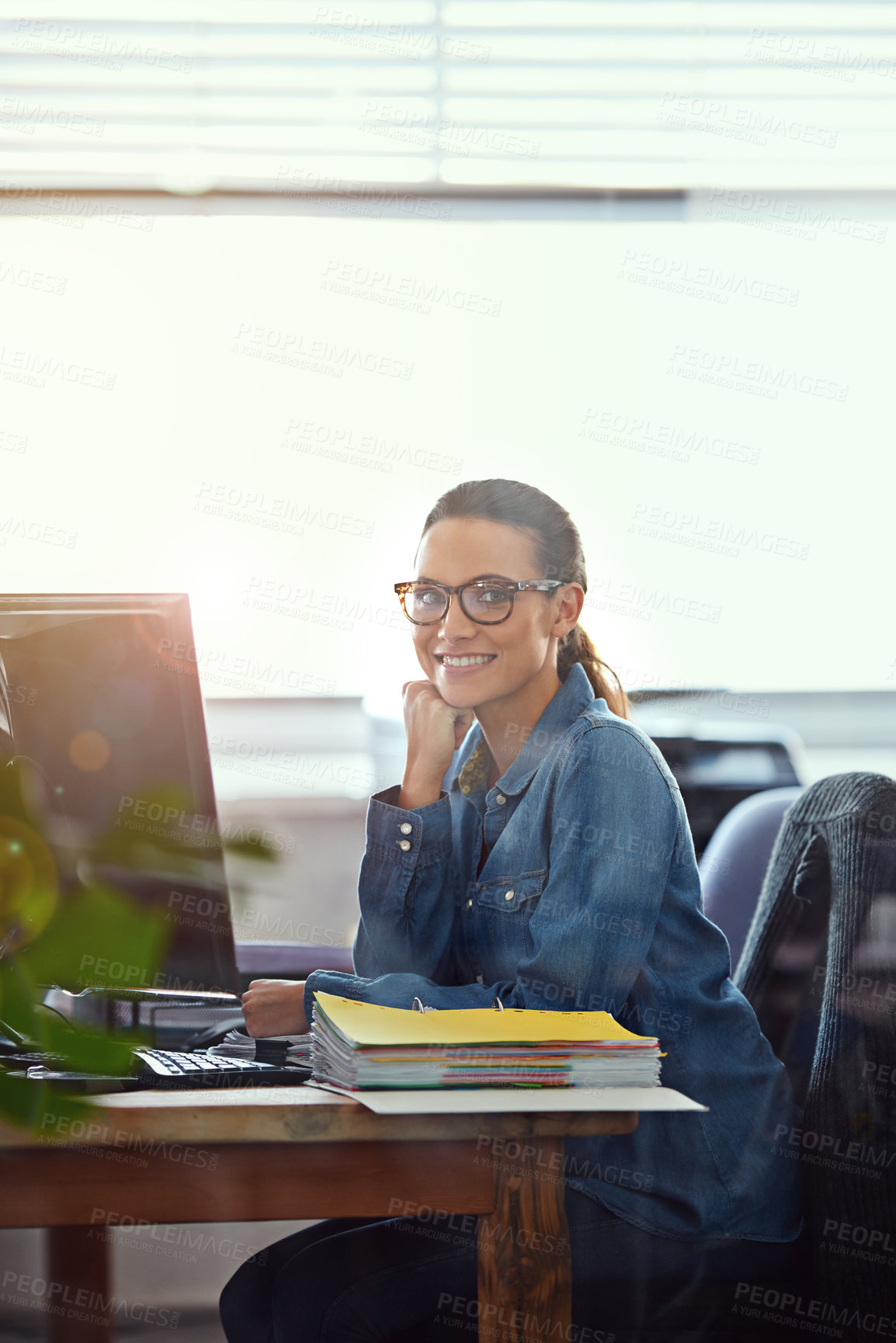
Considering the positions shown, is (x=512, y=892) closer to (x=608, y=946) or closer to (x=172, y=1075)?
(x=608, y=946)

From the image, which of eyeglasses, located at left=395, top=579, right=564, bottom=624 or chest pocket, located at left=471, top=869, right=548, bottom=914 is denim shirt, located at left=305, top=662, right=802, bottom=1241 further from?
eyeglasses, located at left=395, top=579, right=564, bottom=624

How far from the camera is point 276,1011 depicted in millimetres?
1050

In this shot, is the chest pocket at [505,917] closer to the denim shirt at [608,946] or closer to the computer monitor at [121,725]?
the denim shirt at [608,946]

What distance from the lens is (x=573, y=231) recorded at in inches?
133

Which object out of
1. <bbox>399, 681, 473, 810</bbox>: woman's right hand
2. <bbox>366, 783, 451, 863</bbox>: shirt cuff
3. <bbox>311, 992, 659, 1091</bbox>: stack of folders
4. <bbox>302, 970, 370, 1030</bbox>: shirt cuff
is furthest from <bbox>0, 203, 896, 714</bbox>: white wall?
<bbox>311, 992, 659, 1091</bbox>: stack of folders

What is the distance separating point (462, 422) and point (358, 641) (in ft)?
2.28

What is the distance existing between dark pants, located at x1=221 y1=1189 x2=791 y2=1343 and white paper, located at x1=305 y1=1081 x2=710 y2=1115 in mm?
284

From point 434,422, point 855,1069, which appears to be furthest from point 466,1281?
point 434,422

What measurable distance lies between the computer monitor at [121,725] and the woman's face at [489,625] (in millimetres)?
401

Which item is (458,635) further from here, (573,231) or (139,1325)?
(573,231)

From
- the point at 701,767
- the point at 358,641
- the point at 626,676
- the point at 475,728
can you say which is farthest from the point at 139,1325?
the point at 626,676

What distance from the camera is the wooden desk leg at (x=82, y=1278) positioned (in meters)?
1.29

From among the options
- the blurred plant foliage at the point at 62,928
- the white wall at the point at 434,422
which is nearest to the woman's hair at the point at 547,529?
the blurred plant foliage at the point at 62,928

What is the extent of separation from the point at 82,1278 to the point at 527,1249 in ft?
2.66
